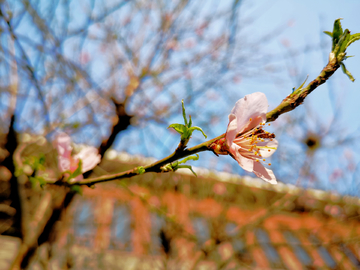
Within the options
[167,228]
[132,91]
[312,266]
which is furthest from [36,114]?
[312,266]

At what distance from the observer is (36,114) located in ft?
10.8

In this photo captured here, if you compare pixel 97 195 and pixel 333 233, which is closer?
pixel 97 195

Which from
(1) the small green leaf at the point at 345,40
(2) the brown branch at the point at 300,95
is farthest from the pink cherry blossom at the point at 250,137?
(1) the small green leaf at the point at 345,40

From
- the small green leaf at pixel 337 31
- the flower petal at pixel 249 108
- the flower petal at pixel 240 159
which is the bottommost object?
the flower petal at pixel 240 159

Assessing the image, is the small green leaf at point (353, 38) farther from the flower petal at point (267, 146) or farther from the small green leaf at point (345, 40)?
the flower petal at point (267, 146)

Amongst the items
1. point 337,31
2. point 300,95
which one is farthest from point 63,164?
point 337,31

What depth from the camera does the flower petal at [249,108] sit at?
0.91 meters

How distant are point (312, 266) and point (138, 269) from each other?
213 inches

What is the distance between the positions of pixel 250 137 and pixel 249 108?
0.17 metres

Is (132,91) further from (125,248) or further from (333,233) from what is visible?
(333,233)

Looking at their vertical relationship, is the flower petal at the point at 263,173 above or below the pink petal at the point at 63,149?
below

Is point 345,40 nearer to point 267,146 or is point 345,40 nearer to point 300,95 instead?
point 300,95

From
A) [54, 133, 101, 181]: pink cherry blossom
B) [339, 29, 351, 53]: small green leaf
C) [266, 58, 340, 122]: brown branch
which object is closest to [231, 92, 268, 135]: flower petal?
[266, 58, 340, 122]: brown branch

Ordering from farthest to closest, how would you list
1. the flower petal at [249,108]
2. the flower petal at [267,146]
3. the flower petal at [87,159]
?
1. the flower petal at [87,159]
2. the flower petal at [267,146]
3. the flower petal at [249,108]
